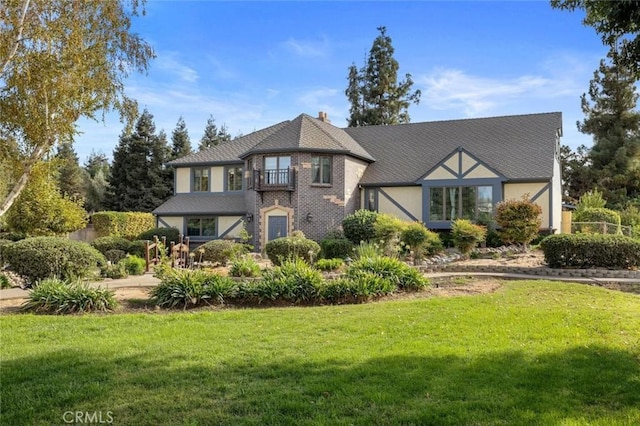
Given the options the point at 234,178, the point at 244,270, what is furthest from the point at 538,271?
the point at 234,178

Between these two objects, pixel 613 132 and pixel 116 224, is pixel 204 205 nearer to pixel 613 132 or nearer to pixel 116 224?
pixel 116 224

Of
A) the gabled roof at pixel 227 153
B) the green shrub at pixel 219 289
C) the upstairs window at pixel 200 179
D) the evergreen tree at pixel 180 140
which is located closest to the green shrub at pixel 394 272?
the green shrub at pixel 219 289

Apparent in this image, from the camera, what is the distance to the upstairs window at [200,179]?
2805cm

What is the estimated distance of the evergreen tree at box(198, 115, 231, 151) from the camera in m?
53.7

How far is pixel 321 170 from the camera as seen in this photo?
23.5 m

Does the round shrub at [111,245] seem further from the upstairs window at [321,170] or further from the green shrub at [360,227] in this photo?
the green shrub at [360,227]

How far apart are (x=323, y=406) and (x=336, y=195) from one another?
1953cm

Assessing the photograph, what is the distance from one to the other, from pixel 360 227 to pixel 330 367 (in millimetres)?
14699

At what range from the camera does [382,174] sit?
2539 cm

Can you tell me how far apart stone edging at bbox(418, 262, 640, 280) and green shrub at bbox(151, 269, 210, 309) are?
22.9 ft

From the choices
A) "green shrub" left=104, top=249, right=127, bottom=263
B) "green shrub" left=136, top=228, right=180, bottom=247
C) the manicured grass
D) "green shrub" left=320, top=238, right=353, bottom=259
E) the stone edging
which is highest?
"green shrub" left=136, top=228, right=180, bottom=247

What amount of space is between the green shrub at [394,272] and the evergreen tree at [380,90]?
33122 mm

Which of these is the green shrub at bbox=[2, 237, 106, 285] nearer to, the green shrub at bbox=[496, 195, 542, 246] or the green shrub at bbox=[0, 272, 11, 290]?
the green shrub at bbox=[0, 272, 11, 290]

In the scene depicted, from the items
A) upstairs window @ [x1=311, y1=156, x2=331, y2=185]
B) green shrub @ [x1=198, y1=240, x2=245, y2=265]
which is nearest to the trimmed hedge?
green shrub @ [x1=198, y1=240, x2=245, y2=265]
